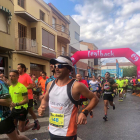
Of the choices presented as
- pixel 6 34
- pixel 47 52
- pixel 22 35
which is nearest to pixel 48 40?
pixel 47 52

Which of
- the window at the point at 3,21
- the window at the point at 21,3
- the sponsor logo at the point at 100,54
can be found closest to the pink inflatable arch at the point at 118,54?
the sponsor logo at the point at 100,54

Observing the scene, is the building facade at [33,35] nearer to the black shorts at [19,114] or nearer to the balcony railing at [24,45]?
the balcony railing at [24,45]

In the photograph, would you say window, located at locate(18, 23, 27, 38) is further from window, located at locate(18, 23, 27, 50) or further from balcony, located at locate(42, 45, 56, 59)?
balcony, located at locate(42, 45, 56, 59)

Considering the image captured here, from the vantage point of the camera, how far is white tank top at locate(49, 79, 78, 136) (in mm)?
2219

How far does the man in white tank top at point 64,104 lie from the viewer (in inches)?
87.3

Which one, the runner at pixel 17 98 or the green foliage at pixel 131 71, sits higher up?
the green foliage at pixel 131 71

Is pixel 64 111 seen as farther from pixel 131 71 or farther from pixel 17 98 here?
pixel 131 71

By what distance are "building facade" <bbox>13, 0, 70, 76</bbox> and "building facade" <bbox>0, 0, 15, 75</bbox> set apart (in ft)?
2.28

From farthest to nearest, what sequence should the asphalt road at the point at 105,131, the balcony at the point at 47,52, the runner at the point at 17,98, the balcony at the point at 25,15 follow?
the balcony at the point at 47,52
the balcony at the point at 25,15
the asphalt road at the point at 105,131
the runner at the point at 17,98

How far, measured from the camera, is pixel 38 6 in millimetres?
18938

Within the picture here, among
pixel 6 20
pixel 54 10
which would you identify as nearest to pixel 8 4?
pixel 6 20

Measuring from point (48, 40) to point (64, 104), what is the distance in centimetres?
1762

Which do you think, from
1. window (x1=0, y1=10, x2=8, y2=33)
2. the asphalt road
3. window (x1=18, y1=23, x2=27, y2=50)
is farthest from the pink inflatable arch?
the asphalt road

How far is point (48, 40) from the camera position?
63.3 feet
